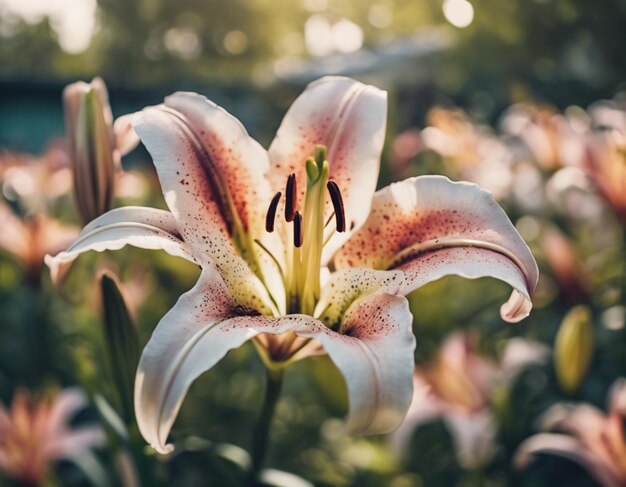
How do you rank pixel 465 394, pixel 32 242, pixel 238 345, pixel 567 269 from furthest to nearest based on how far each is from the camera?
pixel 32 242 → pixel 567 269 → pixel 465 394 → pixel 238 345

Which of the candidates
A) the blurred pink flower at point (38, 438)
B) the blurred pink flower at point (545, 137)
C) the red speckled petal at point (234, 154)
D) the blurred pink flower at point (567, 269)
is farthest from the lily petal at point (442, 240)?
the blurred pink flower at point (545, 137)

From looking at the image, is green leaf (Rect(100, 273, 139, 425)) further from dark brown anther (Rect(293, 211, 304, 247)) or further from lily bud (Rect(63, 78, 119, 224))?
dark brown anther (Rect(293, 211, 304, 247))

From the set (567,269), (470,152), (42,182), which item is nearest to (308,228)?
(567,269)

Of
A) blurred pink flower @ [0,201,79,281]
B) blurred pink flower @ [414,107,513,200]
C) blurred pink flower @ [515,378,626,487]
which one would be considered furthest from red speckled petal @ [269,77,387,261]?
blurred pink flower @ [414,107,513,200]

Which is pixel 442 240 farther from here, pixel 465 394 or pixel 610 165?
pixel 610 165

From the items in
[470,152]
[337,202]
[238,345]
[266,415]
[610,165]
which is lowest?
[266,415]

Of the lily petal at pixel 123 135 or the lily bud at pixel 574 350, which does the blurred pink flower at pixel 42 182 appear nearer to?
the lily petal at pixel 123 135

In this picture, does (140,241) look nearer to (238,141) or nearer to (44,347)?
(238,141)
